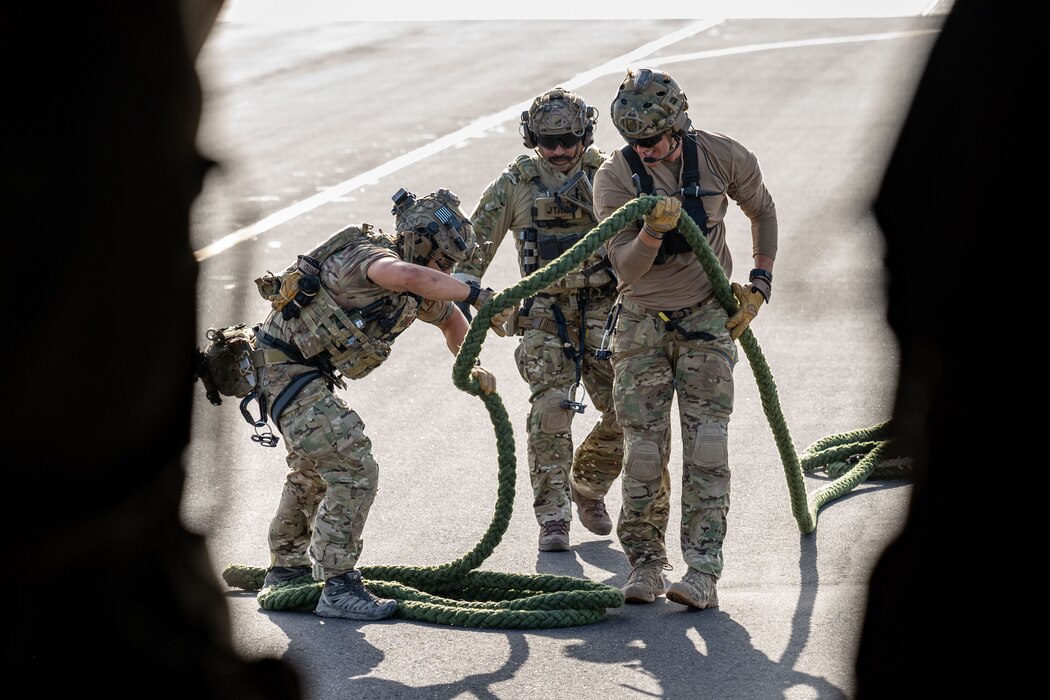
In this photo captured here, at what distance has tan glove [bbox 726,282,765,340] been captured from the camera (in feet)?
22.7

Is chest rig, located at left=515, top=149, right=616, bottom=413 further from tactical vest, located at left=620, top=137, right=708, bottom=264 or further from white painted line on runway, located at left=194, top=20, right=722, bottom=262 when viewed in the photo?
white painted line on runway, located at left=194, top=20, right=722, bottom=262

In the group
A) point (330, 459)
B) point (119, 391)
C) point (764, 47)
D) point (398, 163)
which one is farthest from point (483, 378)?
point (764, 47)

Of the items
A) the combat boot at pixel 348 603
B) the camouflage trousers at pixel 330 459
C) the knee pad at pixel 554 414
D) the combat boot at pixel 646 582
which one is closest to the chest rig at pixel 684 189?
the knee pad at pixel 554 414

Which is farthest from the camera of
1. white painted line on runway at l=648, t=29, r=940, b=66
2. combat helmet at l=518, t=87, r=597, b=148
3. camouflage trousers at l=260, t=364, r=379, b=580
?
white painted line on runway at l=648, t=29, r=940, b=66

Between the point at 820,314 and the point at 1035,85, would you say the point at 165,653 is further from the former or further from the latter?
the point at 820,314

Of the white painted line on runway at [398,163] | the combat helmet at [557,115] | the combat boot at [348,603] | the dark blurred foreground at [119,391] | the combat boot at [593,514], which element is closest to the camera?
the dark blurred foreground at [119,391]

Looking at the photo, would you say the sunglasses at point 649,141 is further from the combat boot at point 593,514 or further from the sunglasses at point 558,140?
the combat boot at point 593,514

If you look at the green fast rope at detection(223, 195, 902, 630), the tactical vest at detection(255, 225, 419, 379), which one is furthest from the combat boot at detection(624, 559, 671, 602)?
the tactical vest at detection(255, 225, 419, 379)

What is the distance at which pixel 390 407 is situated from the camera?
10.8 meters

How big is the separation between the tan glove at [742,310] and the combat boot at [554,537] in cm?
156

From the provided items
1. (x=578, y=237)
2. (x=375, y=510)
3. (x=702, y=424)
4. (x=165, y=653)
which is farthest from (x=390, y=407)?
(x=165, y=653)

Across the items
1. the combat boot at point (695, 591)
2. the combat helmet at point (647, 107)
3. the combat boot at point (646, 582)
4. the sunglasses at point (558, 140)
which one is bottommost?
the combat boot at point (646, 582)

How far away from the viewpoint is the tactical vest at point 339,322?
6.69 metres

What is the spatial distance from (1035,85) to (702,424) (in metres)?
5.41
